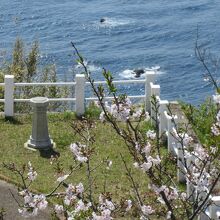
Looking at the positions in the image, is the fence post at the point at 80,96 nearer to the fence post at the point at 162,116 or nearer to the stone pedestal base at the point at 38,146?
the stone pedestal base at the point at 38,146

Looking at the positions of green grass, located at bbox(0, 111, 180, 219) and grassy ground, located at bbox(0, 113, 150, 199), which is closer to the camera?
green grass, located at bbox(0, 111, 180, 219)

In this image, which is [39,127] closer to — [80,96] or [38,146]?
[38,146]

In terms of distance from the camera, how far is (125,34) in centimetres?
6631

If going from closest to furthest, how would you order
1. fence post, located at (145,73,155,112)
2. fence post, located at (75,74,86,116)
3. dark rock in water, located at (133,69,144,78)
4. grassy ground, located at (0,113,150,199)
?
grassy ground, located at (0,113,150,199) < fence post, located at (75,74,86,116) < fence post, located at (145,73,155,112) < dark rock in water, located at (133,69,144,78)

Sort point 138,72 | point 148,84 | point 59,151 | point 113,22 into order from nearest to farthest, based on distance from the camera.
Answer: point 59,151 < point 148,84 < point 138,72 < point 113,22

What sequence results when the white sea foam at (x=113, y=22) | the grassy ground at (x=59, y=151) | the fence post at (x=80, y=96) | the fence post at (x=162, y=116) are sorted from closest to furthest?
the grassy ground at (x=59, y=151)
the fence post at (x=162, y=116)
the fence post at (x=80, y=96)
the white sea foam at (x=113, y=22)

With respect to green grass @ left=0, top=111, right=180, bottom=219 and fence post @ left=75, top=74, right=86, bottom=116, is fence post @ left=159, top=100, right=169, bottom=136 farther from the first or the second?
fence post @ left=75, top=74, right=86, bottom=116

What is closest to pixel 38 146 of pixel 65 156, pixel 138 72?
pixel 65 156

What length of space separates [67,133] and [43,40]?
155 ft

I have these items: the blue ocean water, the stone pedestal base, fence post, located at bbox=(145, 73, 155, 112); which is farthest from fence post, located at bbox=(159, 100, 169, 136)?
the blue ocean water

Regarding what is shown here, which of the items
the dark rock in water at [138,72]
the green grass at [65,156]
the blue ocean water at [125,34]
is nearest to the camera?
the green grass at [65,156]

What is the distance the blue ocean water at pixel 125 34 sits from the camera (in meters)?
55.1

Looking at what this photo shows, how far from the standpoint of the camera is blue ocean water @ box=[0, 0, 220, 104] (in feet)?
181

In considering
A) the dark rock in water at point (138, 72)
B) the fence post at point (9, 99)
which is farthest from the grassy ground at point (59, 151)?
the dark rock in water at point (138, 72)
